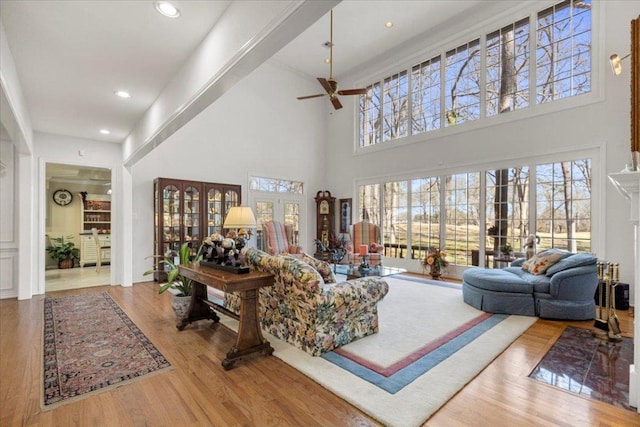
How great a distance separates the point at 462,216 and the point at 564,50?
10.7 feet

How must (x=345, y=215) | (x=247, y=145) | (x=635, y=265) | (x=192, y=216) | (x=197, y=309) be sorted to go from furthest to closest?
(x=345, y=215) < (x=247, y=145) < (x=192, y=216) < (x=197, y=309) < (x=635, y=265)

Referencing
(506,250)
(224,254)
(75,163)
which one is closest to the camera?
(224,254)

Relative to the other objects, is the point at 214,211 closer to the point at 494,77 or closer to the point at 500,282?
the point at 500,282

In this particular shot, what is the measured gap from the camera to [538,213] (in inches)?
212

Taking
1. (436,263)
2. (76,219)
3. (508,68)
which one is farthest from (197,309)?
(76,219)

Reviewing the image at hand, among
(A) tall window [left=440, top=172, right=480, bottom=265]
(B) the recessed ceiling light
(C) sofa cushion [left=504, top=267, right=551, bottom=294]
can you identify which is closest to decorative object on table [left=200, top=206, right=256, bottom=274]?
(B) the recessed ceiling light

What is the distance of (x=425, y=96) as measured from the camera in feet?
23.1

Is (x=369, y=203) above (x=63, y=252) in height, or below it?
above

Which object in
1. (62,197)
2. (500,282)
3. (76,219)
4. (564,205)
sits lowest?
(500,282)

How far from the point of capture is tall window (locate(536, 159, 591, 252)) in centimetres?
490

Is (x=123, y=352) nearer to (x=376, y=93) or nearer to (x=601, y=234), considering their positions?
(x=601, y=234)

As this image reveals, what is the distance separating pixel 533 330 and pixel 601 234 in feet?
8.12

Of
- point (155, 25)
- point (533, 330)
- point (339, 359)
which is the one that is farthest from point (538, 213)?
point (155, 25)

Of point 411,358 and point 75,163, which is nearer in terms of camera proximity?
point 411,358
